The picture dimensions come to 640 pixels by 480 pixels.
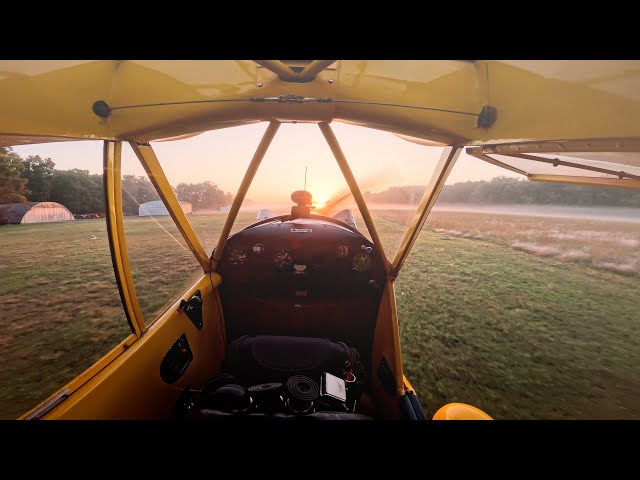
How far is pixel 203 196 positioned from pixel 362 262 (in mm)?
1190

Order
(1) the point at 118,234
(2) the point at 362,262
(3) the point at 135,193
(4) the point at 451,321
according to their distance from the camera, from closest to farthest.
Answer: (1) the point at 118,234, (3) the point at 135,193, (2) the point at 362,262, (4) the point at 451,321

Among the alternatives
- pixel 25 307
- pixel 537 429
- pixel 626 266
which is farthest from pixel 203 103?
pixel 626 266

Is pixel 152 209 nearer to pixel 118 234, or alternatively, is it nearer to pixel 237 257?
pixel 118 234

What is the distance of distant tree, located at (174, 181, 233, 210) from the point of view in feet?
5.01

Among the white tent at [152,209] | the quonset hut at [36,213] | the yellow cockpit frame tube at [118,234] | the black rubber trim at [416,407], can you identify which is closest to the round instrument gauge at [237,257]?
the white tent at [152,209]

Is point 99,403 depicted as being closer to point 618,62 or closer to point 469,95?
Result: point 469,95

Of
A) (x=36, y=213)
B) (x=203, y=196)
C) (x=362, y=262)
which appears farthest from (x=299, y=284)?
(x=36, y=213)

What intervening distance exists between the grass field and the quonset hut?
3.56 meters

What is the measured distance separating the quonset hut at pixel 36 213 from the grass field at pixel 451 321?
3.56m

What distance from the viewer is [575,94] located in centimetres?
72

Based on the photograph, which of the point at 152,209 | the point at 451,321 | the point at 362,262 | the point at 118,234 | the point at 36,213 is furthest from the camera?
the point at 36,213

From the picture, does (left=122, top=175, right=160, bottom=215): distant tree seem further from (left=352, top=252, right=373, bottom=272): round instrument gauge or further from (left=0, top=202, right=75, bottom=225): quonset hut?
(left=0, top=202, right=75, bottom=225): quonset hut

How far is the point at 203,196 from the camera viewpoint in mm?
1494

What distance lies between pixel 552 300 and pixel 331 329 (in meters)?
6.05
